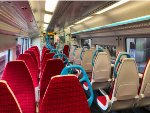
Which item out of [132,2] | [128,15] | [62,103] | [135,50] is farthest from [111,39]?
[62,103]

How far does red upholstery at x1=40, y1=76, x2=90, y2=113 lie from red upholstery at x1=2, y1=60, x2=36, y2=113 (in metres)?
0.95

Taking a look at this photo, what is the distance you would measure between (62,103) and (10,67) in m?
1.05

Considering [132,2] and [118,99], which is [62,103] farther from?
[132,2]

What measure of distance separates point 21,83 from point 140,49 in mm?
3068

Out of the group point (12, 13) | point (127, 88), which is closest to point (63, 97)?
point (127, 88)

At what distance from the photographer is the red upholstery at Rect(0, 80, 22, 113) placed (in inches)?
49.0

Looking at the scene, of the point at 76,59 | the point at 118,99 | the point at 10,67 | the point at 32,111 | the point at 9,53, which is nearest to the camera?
the point at 10,67

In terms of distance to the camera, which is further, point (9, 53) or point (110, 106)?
point (9, 53)

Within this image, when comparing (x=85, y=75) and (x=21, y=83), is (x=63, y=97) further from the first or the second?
(x=21, y=83)

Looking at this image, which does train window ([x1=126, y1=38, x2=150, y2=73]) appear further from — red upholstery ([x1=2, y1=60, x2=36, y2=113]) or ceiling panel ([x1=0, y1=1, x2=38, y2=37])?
red upholstery ([x1=2, y1=60, x2=36, y2=113])

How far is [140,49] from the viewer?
4.49 m

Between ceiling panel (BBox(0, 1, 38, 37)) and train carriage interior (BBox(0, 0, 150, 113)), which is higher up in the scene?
ceiling panel (BBox(0, 1, 38, 37))

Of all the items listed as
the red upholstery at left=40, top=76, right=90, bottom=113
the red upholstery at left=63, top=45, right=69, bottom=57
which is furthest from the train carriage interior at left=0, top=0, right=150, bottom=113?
the red upholstery at left=63, top=45, right=69, bottom=57

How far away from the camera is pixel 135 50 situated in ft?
15.5
